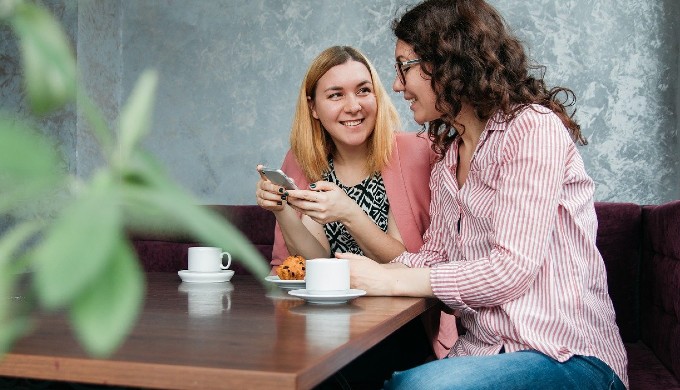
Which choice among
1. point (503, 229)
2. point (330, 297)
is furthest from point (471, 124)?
point (330, 297)

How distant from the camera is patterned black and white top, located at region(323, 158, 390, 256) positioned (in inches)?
88.4

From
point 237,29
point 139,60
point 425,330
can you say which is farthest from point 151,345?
point 139,60

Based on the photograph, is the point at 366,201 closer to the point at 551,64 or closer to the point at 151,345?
the point at 551,64

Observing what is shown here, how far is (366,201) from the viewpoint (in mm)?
2270

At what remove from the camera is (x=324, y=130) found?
7.84 ft

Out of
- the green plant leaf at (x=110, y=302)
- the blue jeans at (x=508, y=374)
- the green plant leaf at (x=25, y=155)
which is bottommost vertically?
the blue jeans at (x=508, y=374)

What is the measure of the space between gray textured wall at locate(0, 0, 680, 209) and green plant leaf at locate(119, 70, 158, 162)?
8.80 ft

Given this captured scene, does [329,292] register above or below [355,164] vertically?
below

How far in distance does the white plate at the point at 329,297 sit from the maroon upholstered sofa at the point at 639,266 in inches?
26.7

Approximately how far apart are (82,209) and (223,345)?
0.84m

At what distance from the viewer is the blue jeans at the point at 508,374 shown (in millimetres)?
1340

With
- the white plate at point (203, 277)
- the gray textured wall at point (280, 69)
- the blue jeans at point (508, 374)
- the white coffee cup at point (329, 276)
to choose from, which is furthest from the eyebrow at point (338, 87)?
the blue jeans at point (508, 374)

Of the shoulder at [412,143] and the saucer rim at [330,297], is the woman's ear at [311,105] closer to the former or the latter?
the shoulder at [412,143]

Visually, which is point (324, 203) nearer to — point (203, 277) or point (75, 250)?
point (203, 277)
